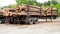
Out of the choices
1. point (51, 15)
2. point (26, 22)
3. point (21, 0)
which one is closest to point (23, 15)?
point (26, 22)

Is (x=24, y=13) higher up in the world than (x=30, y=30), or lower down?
higher up

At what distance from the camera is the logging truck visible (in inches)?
643

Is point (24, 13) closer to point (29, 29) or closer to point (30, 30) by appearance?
point (29, 29)

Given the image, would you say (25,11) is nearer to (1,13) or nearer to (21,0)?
(1,13)

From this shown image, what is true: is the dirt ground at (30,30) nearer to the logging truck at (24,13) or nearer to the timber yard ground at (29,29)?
the timber yard ground at (29,29)

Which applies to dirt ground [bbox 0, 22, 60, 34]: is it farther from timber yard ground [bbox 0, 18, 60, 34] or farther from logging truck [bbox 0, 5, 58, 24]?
logging truck [bbox 0, 5, 58, 24]

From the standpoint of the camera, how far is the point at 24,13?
53.5ft

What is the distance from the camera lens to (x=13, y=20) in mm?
17672

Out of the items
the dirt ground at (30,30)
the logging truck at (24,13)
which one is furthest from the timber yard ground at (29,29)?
the logging truck at (24,13)

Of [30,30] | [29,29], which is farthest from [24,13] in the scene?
[30,30]

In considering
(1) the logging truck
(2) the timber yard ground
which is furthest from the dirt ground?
(1) the logging truck

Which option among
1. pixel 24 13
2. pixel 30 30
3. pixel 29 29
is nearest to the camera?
pixel 30 30

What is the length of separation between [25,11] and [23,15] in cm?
48

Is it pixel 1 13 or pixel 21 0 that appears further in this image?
pixel 21 0
